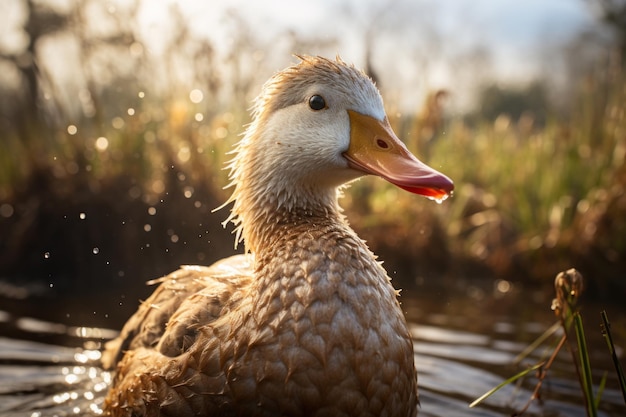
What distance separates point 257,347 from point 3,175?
5572 mm

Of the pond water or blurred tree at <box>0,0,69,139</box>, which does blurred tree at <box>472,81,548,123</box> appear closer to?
blurred tree at <box>0,0,69,139</box>

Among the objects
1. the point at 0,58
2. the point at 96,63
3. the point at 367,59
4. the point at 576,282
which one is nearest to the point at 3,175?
the point at 96,63

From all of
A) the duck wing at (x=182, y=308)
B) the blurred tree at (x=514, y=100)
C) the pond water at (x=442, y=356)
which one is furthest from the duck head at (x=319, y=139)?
the blurred tree at (x=514, y=100)

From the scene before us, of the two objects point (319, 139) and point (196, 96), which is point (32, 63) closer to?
point (196, 96)

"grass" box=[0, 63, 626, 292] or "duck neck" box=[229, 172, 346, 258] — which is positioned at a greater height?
"grass" box=[0, 63, 626, 292]

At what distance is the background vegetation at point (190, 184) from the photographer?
604cm

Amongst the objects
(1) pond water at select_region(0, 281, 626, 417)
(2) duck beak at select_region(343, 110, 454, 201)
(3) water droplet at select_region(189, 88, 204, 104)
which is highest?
(3) water droplet at select_region(189, 88, 204, 104)

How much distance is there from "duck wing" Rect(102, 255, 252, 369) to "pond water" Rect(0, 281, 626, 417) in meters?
0.45

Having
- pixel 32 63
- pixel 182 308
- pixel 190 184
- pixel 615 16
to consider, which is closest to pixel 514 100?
pixel 615 16

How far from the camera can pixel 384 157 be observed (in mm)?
2486

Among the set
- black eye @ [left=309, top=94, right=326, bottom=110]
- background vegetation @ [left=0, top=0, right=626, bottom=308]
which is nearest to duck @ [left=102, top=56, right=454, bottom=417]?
black eye @ [left=309, top=94, right=326, bottom=110]

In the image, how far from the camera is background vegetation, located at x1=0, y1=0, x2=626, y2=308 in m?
6.04

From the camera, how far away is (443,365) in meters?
4.21

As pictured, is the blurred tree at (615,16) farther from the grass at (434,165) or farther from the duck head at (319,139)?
the duck head at (319,139)
